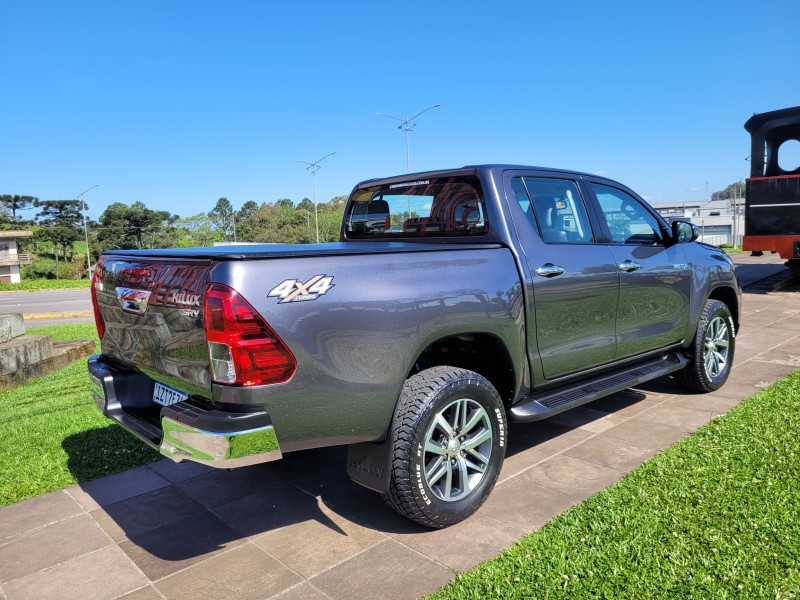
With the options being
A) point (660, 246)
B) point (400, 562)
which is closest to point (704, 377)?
point (660, 246)

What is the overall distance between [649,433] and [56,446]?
440cm

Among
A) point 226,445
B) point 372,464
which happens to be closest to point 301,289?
point 226,445

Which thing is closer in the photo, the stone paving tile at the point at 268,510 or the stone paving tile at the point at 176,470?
the stone paving tile at the point at 268,510

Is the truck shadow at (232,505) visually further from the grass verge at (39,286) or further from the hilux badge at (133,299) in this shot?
the grass verge at (39,286)

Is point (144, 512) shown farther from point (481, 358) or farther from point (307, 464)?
point (481, 358)

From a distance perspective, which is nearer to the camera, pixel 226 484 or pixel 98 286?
pixel 98 286

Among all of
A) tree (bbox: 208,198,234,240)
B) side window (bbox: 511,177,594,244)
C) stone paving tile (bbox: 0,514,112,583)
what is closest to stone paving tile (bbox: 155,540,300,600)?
stone paving tile (bbox: 0,514,112,583)

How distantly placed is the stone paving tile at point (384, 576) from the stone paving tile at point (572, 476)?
107cm

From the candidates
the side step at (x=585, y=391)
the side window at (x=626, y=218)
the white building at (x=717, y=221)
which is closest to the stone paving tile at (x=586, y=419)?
the side step at (x=585, y=391)

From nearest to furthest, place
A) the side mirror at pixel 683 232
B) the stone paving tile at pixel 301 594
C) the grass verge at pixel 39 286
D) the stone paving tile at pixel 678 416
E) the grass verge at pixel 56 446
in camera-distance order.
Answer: the stone paving tile at pixel 301 594
the grass verge at pixel 56 446
the stone paving tile at pixel 678 416
the side mirror at pixel 683 232
the grass verge at pixel 39 286

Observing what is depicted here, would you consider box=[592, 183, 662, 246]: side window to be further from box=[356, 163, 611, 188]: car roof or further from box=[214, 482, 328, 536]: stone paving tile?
box=[214, 482, 328, 536]: stone paving tile

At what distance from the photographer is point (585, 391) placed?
3.91m

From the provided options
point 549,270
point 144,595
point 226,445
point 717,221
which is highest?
point 717,221

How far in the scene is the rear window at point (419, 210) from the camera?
382cm
